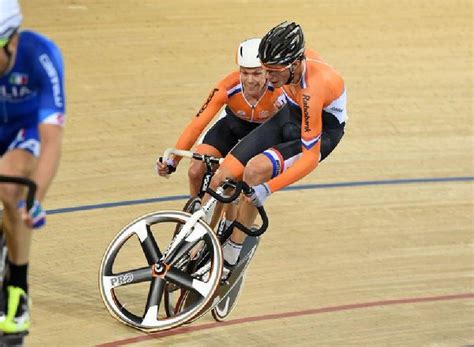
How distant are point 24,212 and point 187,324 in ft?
7.25

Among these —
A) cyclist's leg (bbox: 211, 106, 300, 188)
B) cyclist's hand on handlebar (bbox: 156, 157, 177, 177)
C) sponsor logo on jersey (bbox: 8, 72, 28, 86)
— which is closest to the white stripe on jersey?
cyclist's leg (bbox: 211, 106, 300, 188)

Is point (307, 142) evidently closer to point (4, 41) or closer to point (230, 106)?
point (230, 106)

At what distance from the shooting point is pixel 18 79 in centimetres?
373

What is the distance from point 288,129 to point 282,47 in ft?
2.10

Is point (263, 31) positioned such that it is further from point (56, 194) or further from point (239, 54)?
point (239, 54)

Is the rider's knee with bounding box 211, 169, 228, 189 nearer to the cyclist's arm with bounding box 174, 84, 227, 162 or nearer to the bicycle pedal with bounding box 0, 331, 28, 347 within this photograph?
the cyclist's arm with bounding box 174, 84, 227, 162

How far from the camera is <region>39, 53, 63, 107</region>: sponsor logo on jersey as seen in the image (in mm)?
3717

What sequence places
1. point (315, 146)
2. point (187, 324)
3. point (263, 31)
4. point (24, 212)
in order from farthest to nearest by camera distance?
point (263, 31) < point (187, 324) < point (315, 146) < point (24, 212)

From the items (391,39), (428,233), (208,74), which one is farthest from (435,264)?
(391,39)

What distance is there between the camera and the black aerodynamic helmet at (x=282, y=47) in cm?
507

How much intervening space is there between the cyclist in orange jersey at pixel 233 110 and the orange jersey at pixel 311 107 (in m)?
0.26

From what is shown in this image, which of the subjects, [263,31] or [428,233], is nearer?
[428,233]

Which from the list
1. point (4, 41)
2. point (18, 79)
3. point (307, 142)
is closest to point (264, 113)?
point (307, 142)

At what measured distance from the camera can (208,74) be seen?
8.80 metres
